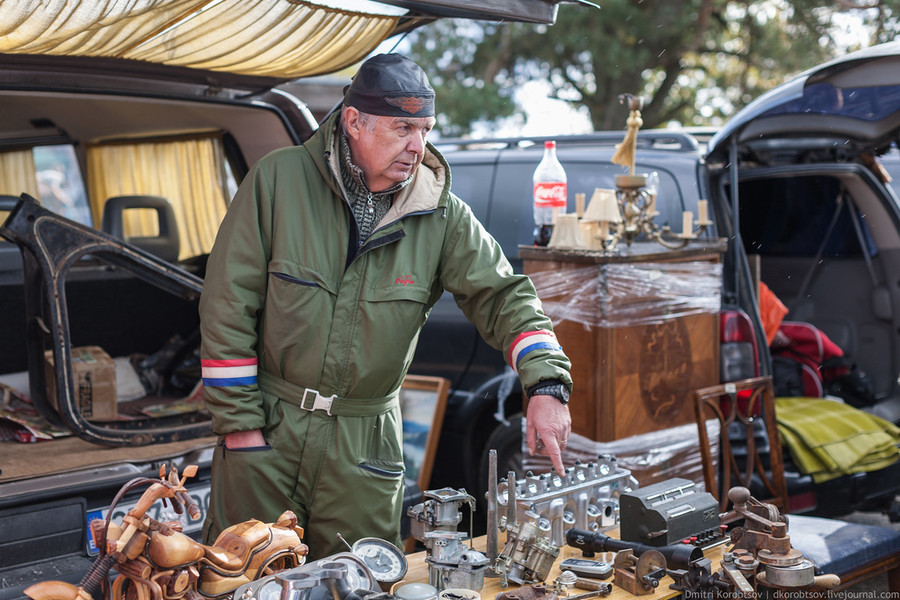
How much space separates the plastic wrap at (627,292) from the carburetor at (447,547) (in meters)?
1.45

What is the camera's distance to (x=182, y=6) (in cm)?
257

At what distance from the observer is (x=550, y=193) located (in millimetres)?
3836

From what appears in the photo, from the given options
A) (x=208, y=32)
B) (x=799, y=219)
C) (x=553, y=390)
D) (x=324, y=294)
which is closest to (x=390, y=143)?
(x=324, y=294)

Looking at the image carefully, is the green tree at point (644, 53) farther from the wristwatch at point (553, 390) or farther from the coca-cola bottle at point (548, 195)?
the wristwatch at point (553, 390)

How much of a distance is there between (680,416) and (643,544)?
167 cm

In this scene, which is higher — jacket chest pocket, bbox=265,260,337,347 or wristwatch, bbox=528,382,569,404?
jacket chest pocket, bbox=265,260,337,347

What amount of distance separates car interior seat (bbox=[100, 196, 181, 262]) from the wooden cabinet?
1.72 m

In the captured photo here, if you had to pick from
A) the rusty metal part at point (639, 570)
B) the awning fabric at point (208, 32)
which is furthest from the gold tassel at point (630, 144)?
the rusty metal part at point (639, 570)

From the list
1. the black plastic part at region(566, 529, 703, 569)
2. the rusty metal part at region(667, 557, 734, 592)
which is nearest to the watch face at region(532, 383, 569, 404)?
the black plastic part at region(566, 529, 703, 569)

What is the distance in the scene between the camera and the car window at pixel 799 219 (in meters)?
5.16

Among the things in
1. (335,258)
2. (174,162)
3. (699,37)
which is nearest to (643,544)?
(335,258)

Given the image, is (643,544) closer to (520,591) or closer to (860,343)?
(520,591)

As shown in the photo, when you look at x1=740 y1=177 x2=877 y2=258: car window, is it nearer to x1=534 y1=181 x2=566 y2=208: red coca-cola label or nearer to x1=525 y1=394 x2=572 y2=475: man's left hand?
x1=534 y1=181 x2=566 y2=208: red coca-cola label

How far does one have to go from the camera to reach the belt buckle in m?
2.42
